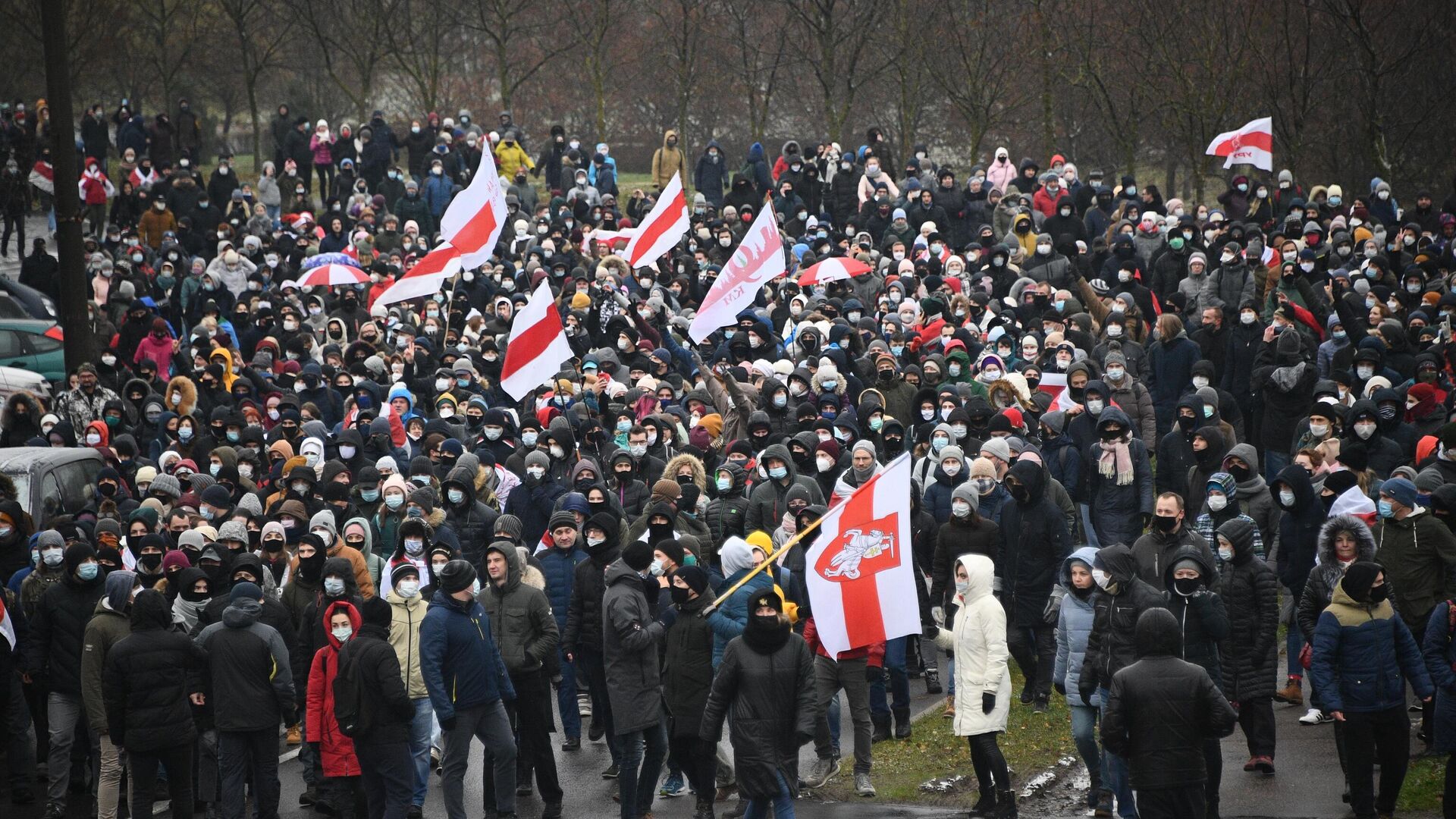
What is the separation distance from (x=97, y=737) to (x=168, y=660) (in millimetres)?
1373

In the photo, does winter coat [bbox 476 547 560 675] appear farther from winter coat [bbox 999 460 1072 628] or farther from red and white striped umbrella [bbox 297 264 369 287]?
red and white striped umbrella [bbox 297 264 369 287]

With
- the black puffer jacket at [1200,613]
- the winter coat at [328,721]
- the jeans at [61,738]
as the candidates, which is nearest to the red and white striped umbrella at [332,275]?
the jeans at [61,738]

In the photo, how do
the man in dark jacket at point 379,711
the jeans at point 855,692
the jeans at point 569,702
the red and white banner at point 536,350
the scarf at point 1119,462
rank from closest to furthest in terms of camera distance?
1. the man in dark jacket at point 379,711
2. the jeans at point 855,692
3. the jeans at point 569,702
4. the scarf at point 1119,462
5. the red and white banner at point 536,350

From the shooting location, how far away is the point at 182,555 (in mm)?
11852

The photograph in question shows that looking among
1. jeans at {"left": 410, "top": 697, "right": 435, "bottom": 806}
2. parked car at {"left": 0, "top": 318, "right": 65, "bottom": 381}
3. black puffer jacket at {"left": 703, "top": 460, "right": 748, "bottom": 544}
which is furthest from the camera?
parked car at {"left": 0, "top": 318, "right": 65, "bottom": 381}

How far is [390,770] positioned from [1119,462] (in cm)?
705

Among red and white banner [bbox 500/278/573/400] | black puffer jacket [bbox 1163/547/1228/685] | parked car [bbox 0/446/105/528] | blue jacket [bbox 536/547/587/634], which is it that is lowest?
black puffer jacket [bbox 1163/547/1228/685]

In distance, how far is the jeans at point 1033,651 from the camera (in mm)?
12227

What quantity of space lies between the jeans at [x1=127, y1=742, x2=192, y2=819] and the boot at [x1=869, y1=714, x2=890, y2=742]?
4.71m

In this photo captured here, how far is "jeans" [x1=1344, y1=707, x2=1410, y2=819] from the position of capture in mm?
9672

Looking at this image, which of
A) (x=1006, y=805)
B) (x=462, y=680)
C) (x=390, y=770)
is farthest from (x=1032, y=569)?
(x=390, y=770)

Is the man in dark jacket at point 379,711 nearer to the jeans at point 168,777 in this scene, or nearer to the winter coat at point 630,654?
the winter coat at point 630,654

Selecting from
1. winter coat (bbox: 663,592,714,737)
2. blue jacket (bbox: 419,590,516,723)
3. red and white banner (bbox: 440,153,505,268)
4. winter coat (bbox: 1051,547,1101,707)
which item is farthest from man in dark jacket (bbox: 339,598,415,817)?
red and white banner (bbox: 440,153,505,268)

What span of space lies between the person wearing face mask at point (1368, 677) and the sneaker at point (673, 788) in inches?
166
